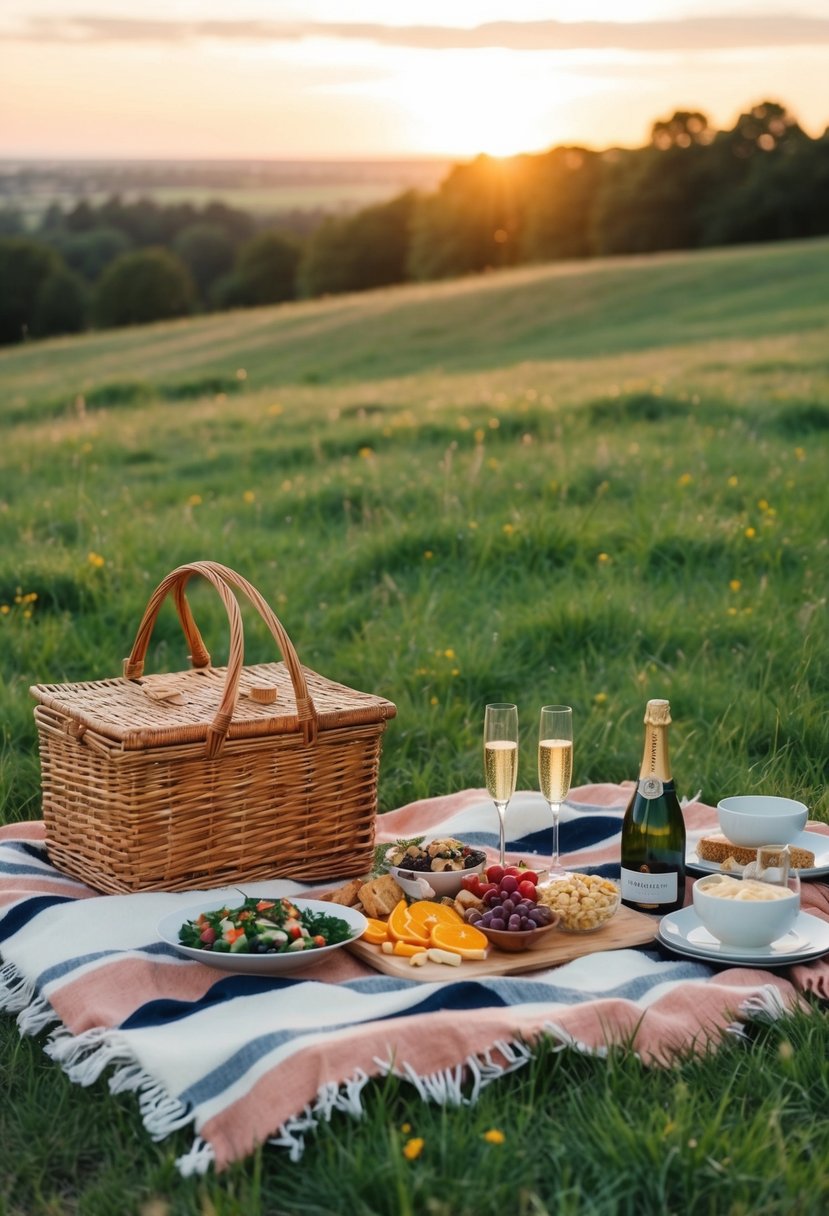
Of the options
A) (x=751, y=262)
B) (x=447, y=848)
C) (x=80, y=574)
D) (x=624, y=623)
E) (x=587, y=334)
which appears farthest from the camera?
(x=751, y=262)

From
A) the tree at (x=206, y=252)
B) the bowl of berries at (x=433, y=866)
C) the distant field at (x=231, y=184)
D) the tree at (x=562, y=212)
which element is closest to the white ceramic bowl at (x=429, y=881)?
the bowl of berries at (x=433, y=866)

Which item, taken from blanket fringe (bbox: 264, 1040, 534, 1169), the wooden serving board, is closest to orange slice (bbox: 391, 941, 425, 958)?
the wooden serving board

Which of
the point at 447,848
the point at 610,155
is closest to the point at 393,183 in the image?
the point at 610,155

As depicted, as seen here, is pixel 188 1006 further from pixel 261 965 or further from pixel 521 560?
pixel 521 560

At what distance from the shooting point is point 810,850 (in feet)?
12.3

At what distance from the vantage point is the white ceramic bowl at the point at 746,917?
312cm

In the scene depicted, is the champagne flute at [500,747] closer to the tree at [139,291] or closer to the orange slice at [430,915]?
the orange slice at [430,915]

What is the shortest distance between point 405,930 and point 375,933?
7 cm

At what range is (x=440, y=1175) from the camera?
2475mm

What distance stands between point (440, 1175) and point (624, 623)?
364 centimetres

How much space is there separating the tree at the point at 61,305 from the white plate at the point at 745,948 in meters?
54.5

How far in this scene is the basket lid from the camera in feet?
11.5

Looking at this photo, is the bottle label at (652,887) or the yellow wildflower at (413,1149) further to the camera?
the bottle label at (652,887)

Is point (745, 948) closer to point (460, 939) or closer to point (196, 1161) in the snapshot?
point (460, 939)
